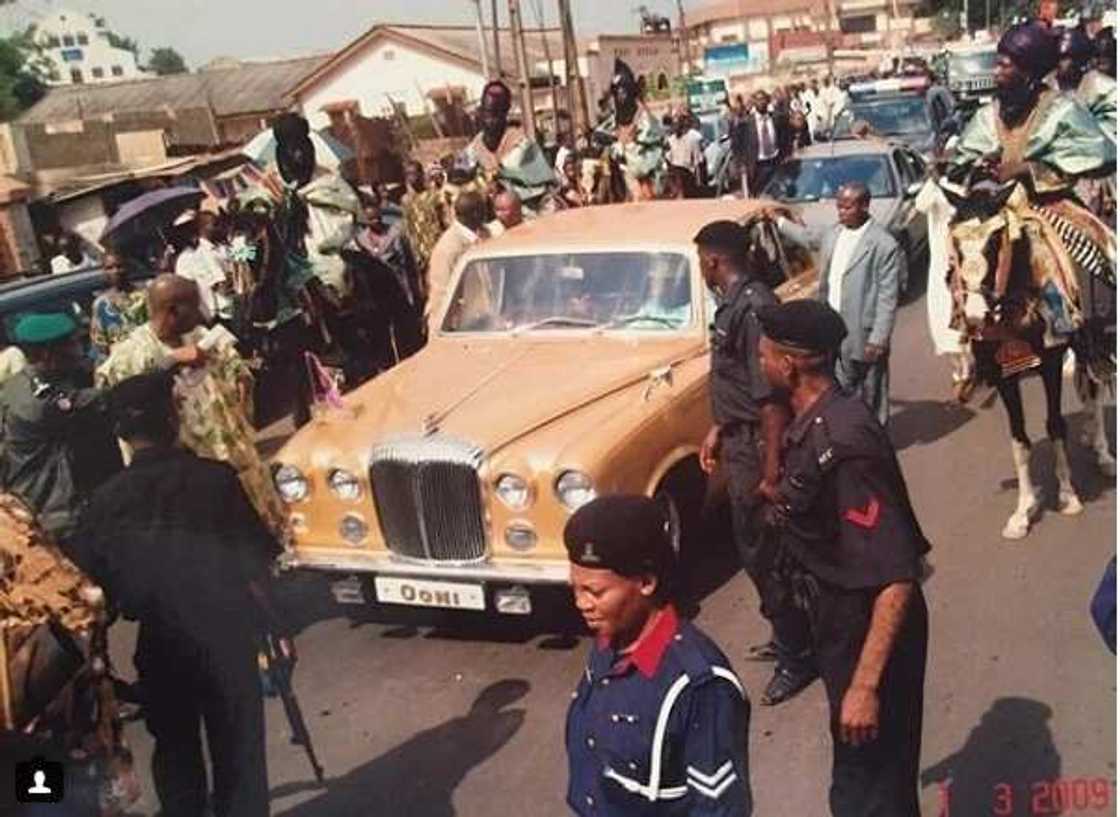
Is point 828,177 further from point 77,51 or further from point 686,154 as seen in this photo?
point 77,51

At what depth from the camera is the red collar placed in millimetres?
2340

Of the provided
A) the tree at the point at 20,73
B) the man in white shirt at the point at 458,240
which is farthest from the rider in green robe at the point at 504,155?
the tree at the point at 20,73

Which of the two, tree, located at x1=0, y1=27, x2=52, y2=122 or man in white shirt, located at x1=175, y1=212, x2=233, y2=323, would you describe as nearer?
man in white shirt, located at x1=175, y1=212, x2=233, y2=323

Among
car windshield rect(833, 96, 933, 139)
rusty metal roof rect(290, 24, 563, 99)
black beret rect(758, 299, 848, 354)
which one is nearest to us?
black beret rect(758, 299, 848, 354)

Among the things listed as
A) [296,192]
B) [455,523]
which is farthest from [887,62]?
[455,523]

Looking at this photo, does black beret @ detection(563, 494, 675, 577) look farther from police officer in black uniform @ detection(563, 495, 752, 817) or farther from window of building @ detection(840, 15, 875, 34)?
window of building @ detection(840, 15, 875, 34)

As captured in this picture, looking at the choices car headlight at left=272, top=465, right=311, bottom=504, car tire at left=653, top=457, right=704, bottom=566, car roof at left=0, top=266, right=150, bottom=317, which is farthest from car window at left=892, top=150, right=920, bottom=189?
car headlight at left=272, top=465, right=311, bottom=504

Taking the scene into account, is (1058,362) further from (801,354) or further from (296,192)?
(296,192)

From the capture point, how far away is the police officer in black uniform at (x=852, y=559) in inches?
117

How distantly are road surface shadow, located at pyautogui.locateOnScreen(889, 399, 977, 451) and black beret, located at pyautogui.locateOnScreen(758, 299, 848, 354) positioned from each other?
15.5 feet

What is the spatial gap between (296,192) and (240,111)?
20039 millimetres

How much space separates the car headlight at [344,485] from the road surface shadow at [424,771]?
107cm
